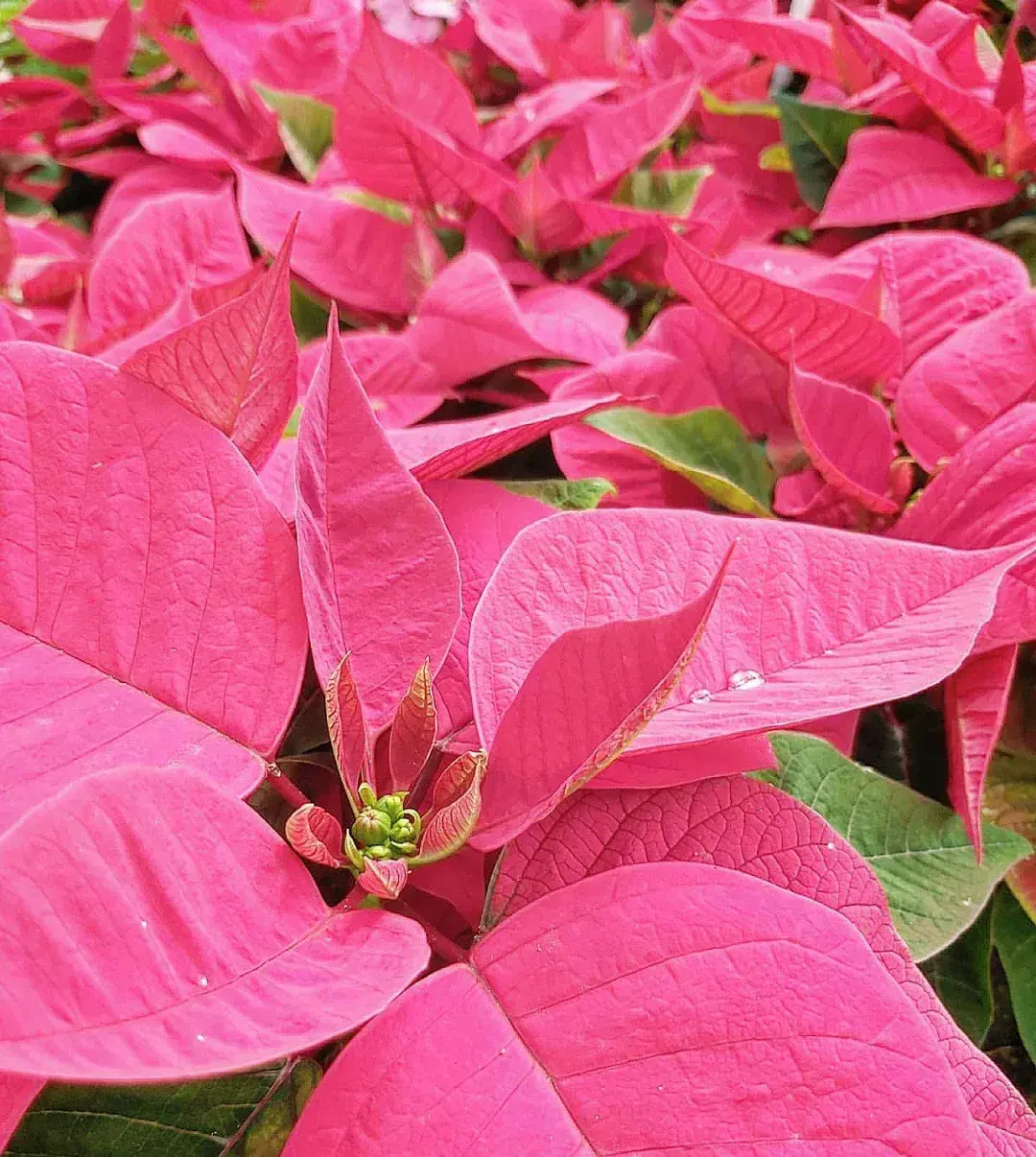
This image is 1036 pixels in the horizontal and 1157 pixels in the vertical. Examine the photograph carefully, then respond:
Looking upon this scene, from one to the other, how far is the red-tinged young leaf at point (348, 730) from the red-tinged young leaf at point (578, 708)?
4 cm

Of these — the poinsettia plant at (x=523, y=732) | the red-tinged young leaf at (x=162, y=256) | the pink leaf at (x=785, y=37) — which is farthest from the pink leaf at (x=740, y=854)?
the pink leaf at (x=785, y=37)

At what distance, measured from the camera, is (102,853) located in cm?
24

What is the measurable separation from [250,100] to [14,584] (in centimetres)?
71

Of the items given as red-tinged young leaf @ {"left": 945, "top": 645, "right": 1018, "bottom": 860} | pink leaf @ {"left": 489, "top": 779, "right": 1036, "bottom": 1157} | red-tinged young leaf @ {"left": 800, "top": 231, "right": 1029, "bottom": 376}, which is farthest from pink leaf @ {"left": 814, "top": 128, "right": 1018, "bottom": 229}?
pink leaf @ {"left": 489, "top": 779, "right": 1036, "bottom": 1157}

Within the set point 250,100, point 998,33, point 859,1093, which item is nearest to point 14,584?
point 859,1093

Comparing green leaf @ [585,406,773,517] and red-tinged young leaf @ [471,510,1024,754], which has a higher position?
red-tinged young leaf @ [471,510,1024,754]

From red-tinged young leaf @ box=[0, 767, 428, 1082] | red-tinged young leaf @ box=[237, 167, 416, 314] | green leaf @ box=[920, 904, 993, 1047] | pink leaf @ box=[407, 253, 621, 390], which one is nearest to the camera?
red-tinged young leaf @ box=[0, 767, 428, 1082]

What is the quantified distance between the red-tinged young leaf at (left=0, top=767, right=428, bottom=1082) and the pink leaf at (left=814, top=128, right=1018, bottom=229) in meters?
0.57

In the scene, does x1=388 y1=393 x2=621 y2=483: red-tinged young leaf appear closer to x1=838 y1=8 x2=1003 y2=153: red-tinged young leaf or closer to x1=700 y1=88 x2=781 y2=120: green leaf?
x1=838 y1=8 x2=1003 y2=153: red-tinged young leaf

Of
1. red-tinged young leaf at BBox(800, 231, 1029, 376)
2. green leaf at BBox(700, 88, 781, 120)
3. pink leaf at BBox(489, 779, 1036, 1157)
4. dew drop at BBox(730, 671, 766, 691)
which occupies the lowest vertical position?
pink leaf at BBox(489, 779, 1036, 1157)

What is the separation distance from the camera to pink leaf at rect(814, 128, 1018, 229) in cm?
67

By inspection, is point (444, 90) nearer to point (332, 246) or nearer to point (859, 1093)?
point (332, 246)

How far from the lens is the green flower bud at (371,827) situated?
1.03 ft

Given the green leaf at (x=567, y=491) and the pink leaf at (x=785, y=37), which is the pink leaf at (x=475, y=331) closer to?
the green leaf at (x=567, y=491)
